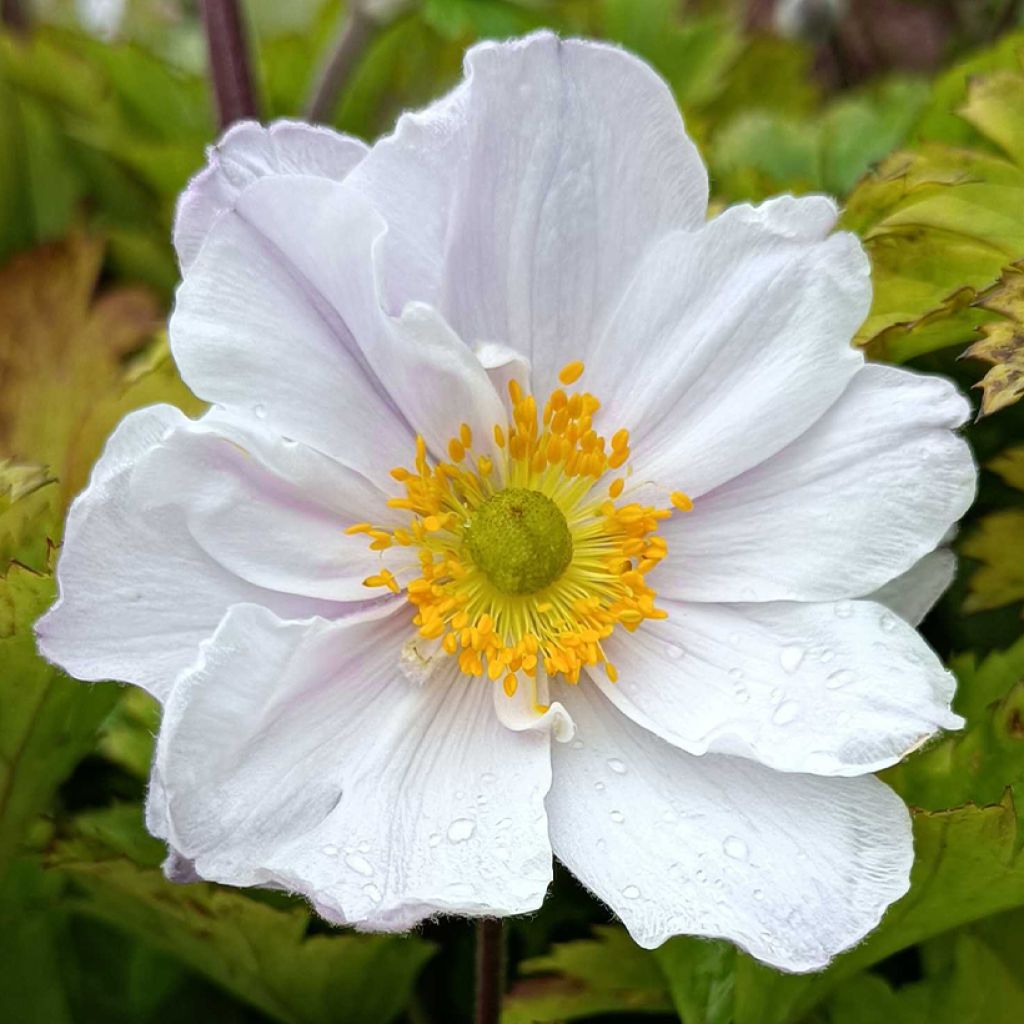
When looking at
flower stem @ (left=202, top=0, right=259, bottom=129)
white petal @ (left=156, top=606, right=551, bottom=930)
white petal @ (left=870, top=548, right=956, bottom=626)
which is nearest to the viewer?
white petal @ (left=156, top=606, right=551, bottom=930)

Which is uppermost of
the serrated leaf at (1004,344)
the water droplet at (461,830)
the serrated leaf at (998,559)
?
the serrated leaf at (1004,344)

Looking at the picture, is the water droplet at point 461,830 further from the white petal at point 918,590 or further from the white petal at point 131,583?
the white petal at point 918,590

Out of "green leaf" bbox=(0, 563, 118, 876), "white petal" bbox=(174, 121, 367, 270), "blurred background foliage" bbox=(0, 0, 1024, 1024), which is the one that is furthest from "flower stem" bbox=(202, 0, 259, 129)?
"green leaf" bbox=(0, 563, 118, 876)

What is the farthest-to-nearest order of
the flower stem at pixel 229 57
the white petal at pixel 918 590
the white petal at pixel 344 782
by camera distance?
1. the flower stem at pixel 229 57
2. the white petal at pixel 918 590
3. the white petal at pixel 344 782

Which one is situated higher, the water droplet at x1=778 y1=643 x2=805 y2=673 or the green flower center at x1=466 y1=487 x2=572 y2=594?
the green flower center at x1=466 y1=487 x2=572 y2=594

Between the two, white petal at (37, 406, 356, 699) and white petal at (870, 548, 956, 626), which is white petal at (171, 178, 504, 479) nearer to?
white petal at (37, 406, 356, 699)

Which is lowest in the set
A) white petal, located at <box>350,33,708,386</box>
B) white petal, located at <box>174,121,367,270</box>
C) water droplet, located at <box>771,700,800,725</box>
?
water droplet, located at <box>771,700,800,725</box>

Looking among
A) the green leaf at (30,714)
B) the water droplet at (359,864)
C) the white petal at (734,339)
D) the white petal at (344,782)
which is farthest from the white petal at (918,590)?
the green leaf at (30,714)

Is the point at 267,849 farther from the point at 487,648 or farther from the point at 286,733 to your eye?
the point at 487,648

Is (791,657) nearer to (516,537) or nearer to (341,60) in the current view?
(516,537)
